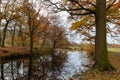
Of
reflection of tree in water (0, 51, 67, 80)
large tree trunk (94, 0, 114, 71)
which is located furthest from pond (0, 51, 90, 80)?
large tree trunk (94, 0, 114, 71)

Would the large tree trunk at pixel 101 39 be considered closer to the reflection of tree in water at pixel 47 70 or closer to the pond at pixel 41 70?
the pond at pixel 41 70

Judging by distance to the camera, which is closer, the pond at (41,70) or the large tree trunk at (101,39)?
the large tree trunk at (101,39)

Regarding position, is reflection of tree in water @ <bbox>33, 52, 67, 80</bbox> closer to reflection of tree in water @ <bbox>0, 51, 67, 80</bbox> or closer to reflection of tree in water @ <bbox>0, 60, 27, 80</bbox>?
reflection of tree in water @ <bbox>0, 51, 67, 80</bbox>

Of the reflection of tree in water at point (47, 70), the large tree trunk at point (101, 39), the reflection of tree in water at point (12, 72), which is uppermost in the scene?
the large tree trunk at point (101, 39)

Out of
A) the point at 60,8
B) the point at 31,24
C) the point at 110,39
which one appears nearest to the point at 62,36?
the point at 31,24

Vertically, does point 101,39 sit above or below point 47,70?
above

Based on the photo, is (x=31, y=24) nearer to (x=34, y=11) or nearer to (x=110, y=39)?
(x=34, y=11)

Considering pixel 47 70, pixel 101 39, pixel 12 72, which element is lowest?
pixel 47 70

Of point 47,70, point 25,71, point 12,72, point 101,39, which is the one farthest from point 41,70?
point 101,39

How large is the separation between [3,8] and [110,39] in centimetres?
1973

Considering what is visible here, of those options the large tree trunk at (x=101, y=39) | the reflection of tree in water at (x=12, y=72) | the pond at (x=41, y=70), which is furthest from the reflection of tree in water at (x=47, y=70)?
the large tree trunk at (x=101, y=39)

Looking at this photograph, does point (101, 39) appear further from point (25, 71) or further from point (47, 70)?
point (25, 71)

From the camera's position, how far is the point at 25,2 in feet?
122

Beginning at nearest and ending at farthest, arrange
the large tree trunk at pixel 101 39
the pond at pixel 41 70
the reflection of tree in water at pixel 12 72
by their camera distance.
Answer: the large tree trunk at pixel 101 39
the reflection of tree in water at pixel 12 72
the pond at pixel 41 70
